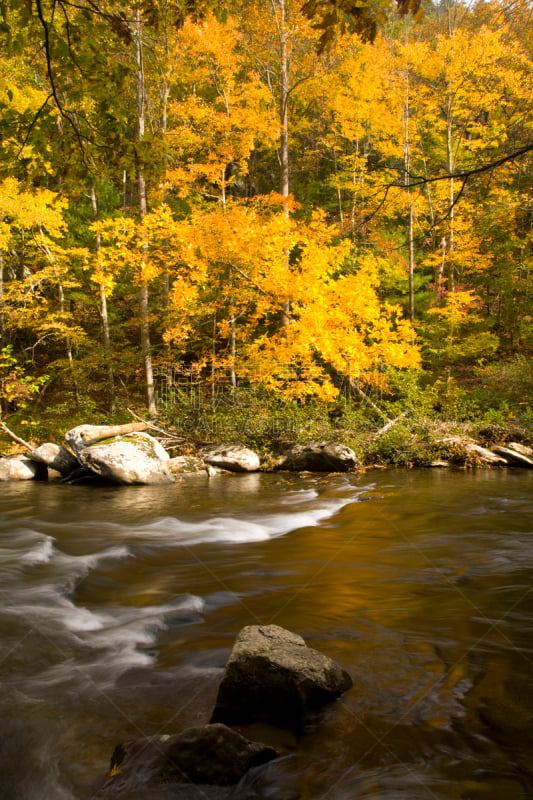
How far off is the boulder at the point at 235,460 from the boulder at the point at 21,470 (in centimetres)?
348

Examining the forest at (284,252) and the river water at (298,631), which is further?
the forest at (284,252)

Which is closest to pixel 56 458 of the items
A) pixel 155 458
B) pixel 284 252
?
pixel 155 458

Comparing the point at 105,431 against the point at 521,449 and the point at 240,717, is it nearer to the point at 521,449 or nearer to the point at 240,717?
the point at 240,717

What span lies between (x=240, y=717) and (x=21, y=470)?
9436mm

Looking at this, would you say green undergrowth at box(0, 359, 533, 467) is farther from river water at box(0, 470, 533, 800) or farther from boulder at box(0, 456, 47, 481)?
river water at box(0, 470, 533, 800)

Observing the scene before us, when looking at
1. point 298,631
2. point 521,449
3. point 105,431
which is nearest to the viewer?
point 298,631

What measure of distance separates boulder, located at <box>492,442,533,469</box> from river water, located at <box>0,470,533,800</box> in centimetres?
399

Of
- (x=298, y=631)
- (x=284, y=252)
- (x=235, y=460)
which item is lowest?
(x=298, y=631)

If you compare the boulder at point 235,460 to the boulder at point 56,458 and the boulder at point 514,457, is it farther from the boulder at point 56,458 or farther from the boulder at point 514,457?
the boulder at point 514,457

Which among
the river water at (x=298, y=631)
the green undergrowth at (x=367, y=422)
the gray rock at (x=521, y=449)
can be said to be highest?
the green undergrowth at (x=367, y=422)

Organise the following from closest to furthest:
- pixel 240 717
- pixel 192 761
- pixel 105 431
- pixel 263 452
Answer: pixel 192 761
pixel 240 717
pixel 105 431
pixel 263 452

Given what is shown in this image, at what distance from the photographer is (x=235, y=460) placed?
1062 cm

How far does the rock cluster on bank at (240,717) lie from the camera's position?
188cm

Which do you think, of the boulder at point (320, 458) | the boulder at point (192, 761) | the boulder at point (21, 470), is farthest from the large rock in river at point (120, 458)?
the boulder at point (192, 761)
